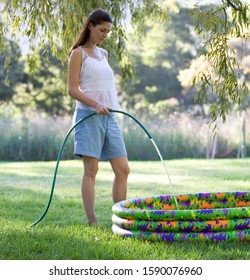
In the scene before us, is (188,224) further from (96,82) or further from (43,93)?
(43,93)

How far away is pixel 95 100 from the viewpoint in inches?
158

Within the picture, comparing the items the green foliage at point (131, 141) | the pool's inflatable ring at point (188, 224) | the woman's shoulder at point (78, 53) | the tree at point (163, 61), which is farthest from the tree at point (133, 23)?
the tree at point (163, 61)

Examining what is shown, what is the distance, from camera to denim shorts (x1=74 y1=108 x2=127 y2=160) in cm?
402

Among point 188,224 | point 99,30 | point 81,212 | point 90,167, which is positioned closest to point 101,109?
point 90,167

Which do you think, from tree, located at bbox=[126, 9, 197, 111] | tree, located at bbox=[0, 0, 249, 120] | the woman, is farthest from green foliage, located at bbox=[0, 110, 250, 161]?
the woman

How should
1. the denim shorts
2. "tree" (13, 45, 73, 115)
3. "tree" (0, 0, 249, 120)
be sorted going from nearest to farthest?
the denim shorts → "tree" (0, 0, 249, 120) → "tree" (13, 45, 73, 115)

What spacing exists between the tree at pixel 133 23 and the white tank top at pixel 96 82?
1.82 feet

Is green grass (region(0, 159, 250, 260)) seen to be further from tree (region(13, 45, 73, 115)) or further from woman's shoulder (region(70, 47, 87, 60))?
tree (region(13, 45, 73, 115))

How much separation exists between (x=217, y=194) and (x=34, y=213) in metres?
1.57

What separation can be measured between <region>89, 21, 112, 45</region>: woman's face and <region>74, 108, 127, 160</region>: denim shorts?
0.46 m

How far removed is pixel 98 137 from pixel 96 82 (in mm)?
348

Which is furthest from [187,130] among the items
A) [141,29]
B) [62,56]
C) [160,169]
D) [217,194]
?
[217,194]

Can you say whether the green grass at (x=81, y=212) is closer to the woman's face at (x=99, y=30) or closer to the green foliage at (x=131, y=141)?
the woman's face at (x=99, y=30)

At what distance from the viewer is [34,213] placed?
204 inches
